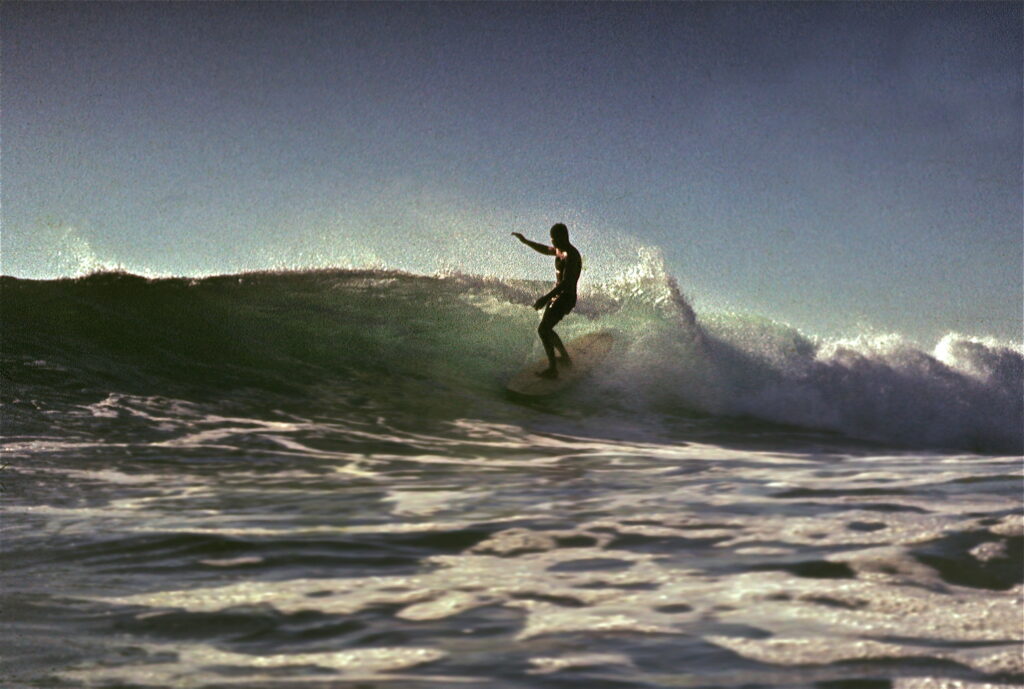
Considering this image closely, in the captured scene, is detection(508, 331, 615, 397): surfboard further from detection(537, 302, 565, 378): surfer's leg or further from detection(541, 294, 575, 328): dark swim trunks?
detection(541, 294, 575, 328): dark swim trunks

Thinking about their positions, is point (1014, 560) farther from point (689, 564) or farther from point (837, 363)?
point (837, 363)

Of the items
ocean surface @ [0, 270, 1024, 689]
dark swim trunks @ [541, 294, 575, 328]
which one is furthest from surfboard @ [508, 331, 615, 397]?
dark swim trunks @ [541, 294, 575, 328]

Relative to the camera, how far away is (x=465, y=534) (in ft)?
13.5

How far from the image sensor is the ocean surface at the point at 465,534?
8.60 ft

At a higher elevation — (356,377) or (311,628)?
(356,377)

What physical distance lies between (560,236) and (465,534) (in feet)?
21.3

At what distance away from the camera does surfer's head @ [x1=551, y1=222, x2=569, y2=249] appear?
1029 centimetres

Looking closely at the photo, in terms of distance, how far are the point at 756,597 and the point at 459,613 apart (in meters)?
0.91

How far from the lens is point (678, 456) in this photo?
744 cm

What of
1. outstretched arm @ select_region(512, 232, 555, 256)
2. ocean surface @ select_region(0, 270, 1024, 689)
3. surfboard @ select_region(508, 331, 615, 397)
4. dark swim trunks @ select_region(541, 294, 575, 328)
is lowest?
ocean surface @ select_region(0, 270, 1024, 689)

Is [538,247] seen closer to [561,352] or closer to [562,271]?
[562,271]

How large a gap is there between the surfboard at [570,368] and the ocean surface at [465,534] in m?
0.21

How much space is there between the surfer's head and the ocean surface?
66.3 inches

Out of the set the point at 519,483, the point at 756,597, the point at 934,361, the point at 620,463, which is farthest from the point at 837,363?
the point at 756,597
